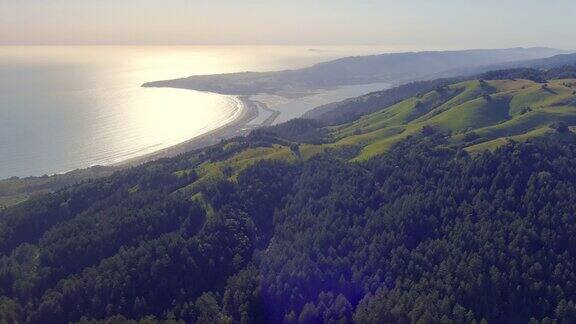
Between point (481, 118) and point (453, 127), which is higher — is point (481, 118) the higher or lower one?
the higher one

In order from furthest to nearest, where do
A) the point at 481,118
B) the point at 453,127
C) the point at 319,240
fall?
1. the point at 481,118
2. the point at 453,127
3. the point at 319,240

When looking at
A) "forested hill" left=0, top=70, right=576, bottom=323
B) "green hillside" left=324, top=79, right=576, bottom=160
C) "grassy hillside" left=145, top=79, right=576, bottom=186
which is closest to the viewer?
"forested hill" left=0, top=70, right=576, bottom=323

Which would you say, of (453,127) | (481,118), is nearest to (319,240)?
(453,127)

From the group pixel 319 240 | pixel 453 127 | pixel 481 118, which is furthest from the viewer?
pixel 481 118

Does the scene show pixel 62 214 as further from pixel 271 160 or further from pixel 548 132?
pixel 548 132

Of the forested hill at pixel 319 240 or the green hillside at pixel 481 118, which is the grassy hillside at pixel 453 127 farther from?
the forested hill at pixel 319 240

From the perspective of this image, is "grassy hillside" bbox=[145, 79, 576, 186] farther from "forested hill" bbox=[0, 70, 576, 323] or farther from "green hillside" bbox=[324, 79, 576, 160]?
"forested hill" bbox=[0, 70, 576, 323]

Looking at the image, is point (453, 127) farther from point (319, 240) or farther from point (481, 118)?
point (319, 240)

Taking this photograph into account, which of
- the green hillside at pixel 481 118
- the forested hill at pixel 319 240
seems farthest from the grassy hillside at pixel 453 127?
the forested hill at pixel 319 240

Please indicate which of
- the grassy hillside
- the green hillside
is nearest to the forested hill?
the grassy hillside

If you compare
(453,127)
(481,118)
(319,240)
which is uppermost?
(481,118)
